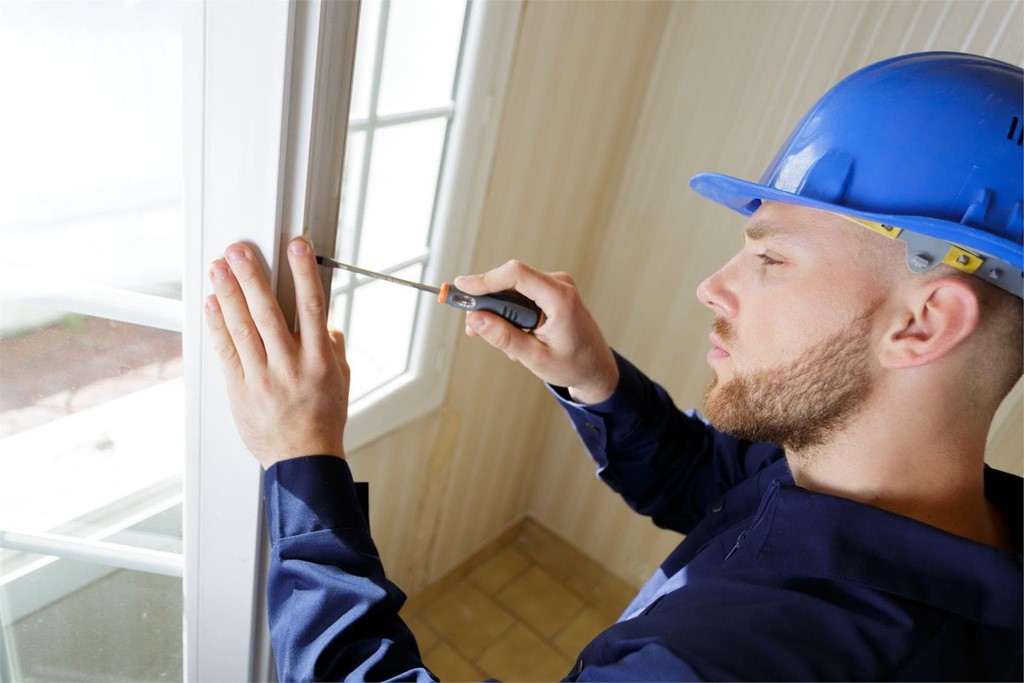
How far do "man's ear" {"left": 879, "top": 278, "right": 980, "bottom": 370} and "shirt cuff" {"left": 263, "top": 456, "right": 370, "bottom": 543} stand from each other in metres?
0.67

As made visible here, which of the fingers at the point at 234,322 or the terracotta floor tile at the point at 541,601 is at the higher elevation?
the fingers at the point at 234,322

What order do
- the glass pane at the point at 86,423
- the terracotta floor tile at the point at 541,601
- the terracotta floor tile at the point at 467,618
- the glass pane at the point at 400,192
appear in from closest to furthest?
the glass pane at the point at 86,423, the glass pane at the point at 400,192, the terracotta floor tile at the point at 467,618, the terracotta floor tile at the point at 541,601

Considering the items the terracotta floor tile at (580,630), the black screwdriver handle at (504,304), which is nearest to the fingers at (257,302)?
the black screwdriver handle at (504,304)

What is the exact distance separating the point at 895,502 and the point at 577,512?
1.58 m

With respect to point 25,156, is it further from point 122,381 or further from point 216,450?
point 216,450

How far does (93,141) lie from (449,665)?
1707mm

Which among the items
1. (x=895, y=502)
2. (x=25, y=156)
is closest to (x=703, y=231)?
(x=895, y=502)

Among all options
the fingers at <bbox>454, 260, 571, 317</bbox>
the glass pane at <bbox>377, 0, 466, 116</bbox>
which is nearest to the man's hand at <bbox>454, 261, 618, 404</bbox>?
the fingers at <bbox>454, 260, 571, 317</bbox>

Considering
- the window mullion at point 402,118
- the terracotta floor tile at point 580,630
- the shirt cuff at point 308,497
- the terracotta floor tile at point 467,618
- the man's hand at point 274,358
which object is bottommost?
the terracotta floor tile at point 467,618

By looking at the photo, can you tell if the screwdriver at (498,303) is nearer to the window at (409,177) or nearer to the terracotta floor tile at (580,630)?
the window at (409,177)

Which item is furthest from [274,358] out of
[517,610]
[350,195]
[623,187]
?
[517,610]

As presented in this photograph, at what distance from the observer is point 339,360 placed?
1.11 m

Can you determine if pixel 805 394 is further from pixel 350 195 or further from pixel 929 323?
pixel 350 195

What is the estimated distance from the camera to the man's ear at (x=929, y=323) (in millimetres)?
943
